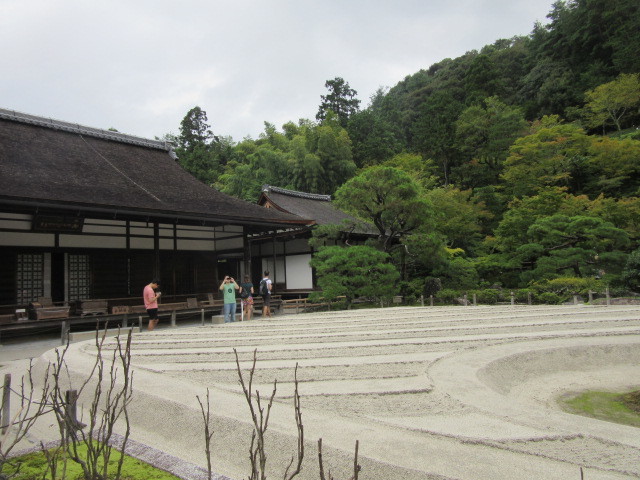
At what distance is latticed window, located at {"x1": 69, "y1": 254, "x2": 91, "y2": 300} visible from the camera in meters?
12.1

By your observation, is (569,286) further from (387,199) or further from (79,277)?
(79,277)

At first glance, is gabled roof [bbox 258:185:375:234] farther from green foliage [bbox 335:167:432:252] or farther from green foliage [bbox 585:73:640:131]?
green foliage [bbox 585:73:640:131]

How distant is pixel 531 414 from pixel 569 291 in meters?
13.8

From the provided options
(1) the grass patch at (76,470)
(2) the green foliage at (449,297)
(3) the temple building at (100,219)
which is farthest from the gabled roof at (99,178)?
(1) the grass patch at (76,470)

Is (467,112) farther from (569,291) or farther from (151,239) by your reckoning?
(151,239)

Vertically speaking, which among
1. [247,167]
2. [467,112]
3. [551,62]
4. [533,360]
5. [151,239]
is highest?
Answer: [551,62]

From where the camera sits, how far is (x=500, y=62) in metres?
45.4

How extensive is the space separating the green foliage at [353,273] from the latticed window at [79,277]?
23.0 feet

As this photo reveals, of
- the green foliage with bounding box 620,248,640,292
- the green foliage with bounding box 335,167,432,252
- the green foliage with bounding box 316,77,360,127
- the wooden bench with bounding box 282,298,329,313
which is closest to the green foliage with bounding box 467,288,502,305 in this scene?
the green foliage with bounding box 335,167,432,252

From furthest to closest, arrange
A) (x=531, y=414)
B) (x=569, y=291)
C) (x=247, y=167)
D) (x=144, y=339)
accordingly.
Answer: (x=247, y=167), (x=569, y=291), (x=144, y=339), (x=531, y=414)

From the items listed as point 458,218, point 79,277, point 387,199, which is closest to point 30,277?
point 79,277

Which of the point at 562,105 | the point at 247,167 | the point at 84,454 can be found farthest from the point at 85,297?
the point at 562,105

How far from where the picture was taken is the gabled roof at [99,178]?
10234mm

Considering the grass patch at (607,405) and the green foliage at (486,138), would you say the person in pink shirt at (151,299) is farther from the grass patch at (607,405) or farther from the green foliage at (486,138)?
the green foliage at (486,138)
